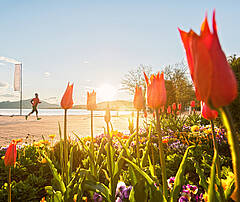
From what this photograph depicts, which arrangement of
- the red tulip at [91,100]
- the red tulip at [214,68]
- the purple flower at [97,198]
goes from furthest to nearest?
the red tulip at [91,100], the purple flower at [97,198], the red tulip at [214,68]

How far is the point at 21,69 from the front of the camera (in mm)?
24469

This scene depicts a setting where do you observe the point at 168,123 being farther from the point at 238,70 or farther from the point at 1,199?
the point at 1,199

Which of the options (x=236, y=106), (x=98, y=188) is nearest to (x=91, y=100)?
(x=98, y=188)

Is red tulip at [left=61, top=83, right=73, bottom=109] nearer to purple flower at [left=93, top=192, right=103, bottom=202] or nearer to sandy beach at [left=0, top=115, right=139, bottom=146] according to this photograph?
purple flower at [left=93, top=192, right=103, bottom=202]

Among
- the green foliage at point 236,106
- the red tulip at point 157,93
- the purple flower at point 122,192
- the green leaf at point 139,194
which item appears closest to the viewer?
the red tulip at point 157,93

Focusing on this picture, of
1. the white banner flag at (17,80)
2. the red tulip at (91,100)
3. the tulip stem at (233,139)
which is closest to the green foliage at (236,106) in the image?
the red tulip at (91,100)

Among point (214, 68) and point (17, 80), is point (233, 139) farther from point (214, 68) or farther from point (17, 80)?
point (17, 80)

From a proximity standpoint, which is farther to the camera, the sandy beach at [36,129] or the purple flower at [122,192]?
the sandy beach at [36,129]

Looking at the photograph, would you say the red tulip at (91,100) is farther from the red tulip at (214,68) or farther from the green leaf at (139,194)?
the red tulip at (214,68)

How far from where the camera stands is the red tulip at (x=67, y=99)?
175cm

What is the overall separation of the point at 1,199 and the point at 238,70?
18.2 feet

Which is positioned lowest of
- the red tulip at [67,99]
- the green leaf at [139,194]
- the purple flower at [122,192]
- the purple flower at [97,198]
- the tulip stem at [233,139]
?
the purple flower at [97,198]

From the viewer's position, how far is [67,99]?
178 cm

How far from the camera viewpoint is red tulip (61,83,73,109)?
175cm
